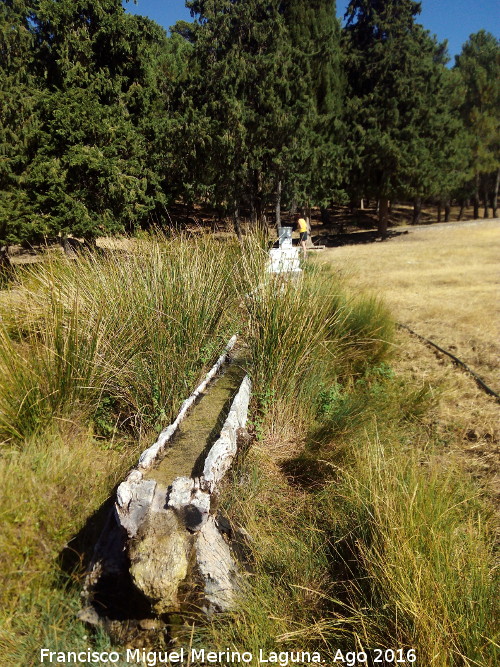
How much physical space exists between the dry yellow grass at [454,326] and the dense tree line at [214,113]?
4.02m

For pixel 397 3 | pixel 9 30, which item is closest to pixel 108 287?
pixel 9 30

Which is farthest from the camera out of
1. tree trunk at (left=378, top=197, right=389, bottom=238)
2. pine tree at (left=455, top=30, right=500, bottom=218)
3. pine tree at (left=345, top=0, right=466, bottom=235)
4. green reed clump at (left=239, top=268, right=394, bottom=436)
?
pine tree at (left=455, top=30, right=500, bottom=218)

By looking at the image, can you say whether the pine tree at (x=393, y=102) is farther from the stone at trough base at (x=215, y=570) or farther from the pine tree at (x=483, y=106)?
the stone at trough base at (x=215, y=570)

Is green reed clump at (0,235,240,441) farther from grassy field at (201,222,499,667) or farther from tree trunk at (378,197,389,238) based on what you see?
tree trunk at (378,197,389,238)

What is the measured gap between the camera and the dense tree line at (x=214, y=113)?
37.2ft

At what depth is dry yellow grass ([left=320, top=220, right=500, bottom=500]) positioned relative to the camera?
3594 millimetres

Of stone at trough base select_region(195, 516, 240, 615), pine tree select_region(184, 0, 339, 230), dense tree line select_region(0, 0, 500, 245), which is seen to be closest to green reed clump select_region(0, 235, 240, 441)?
stone at trough base select_region(195, 516, 240, 615)

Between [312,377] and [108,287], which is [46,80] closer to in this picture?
[108,287]

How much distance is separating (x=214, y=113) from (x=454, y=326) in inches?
447

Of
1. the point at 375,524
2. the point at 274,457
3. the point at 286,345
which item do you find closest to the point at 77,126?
the point at 286,345

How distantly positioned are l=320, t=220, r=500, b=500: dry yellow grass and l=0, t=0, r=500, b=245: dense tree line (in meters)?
4.02

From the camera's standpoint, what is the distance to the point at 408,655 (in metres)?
1.50

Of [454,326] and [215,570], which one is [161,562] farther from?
[454,326]

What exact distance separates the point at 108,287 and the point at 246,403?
140 cm
